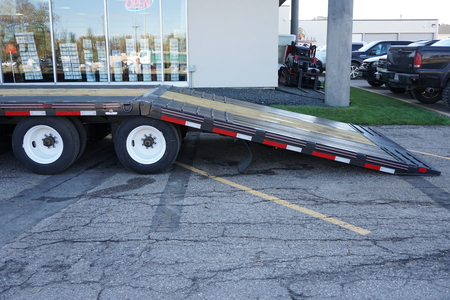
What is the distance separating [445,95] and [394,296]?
1132 cm

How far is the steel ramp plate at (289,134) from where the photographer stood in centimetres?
681

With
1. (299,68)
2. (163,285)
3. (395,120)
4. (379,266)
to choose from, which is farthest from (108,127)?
(299,68)

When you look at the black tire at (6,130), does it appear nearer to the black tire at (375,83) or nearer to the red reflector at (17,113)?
the red reflector at (17,113)

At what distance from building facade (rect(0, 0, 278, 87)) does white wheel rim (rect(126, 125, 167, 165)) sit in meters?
8.43

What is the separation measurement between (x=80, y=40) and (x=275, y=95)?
663cm

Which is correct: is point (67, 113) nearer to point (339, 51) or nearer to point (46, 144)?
point (46, 144)

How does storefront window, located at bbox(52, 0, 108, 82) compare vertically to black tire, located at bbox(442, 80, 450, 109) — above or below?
above

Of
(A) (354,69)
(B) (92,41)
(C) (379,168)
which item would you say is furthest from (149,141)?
(A) (354,69)

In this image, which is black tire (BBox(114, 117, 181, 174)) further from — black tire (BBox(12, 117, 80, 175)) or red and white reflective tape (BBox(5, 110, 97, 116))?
black tire (BBox(12, 117, 80, 175))

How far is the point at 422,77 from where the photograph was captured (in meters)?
A: 13.3

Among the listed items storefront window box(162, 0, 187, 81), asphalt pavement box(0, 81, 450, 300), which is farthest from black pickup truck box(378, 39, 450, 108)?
storefront window box(162, 0, 187, 81)

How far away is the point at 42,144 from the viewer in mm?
7102

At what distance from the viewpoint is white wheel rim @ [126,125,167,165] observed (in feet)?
22.9

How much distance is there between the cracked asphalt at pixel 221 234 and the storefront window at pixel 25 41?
27.5 feet
